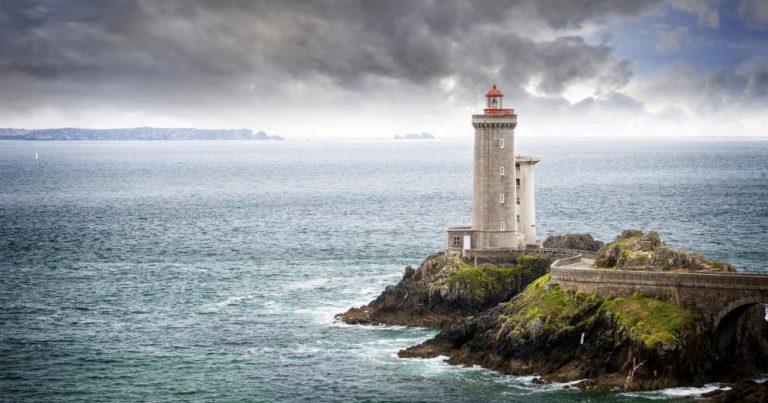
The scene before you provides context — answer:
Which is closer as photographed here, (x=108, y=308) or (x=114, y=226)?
(x=108, y=308)

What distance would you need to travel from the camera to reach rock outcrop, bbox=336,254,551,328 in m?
66.9

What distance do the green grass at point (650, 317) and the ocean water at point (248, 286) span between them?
3.23 metres

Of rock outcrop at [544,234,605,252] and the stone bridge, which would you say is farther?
rock outcrop at [544,234,605,252]

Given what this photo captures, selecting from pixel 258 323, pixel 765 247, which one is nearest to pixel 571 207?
pixel 765 247

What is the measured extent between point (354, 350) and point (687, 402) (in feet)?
69.0

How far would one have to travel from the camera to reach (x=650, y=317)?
51.8 meters

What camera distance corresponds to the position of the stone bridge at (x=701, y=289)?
4972cm

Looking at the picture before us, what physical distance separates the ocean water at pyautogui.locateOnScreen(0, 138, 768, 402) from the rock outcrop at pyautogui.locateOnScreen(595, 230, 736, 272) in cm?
926

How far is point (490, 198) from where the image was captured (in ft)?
245

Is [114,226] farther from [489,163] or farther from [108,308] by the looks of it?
[489,163]

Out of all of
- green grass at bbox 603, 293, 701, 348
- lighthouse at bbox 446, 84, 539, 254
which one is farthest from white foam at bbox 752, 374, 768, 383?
lighthouse at bbox 446, 84, 539, 254

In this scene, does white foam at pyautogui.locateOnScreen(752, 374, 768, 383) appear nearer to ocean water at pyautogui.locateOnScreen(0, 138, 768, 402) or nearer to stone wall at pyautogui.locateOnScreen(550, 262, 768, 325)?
stone wall at pyautogui.locateOnScreen(550, 262, 768, 325)

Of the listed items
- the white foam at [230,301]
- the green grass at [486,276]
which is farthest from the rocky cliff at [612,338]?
the white foam at [230,301]

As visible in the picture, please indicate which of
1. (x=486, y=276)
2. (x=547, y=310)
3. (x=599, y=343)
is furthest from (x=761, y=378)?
(x=486, y=276)
